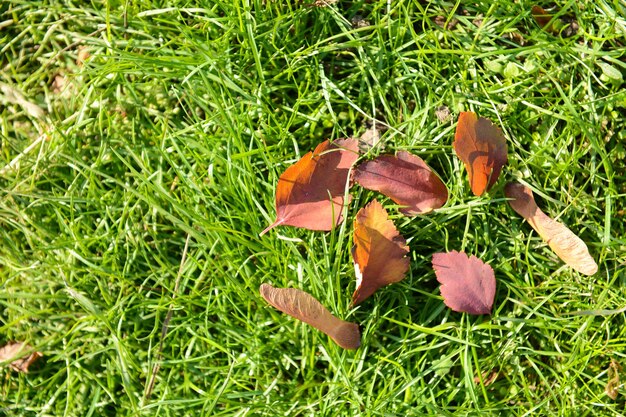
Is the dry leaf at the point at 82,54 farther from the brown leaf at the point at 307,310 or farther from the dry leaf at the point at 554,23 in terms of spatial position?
the dry leaf at the point at 554,23

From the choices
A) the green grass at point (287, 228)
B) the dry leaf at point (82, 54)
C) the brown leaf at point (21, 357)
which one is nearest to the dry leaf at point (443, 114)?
the green grass at point (287, 228)

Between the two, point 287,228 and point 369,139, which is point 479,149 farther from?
point 287,228

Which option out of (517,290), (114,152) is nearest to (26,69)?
(114,152)

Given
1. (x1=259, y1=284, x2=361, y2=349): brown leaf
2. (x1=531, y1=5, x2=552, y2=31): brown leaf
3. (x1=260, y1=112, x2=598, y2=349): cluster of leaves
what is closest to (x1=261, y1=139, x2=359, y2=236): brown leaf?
(x1=260, y1=112, x2=598, y2=349): cluster of leaves

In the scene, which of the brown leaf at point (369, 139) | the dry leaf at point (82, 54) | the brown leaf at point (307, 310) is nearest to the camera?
the brown leaf at point (307, 310)

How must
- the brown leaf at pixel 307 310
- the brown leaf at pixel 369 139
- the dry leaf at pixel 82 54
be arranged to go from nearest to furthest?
the brown leaf at pixel 307 310, the brown leaf at pixel 369 139, the dry leaf at pixel 82 54

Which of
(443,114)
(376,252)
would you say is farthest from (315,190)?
(443,114)

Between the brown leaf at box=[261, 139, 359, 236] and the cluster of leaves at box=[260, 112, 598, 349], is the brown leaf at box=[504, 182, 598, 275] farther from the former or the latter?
the brown leaf at box=[261, 139, 359, 236]
